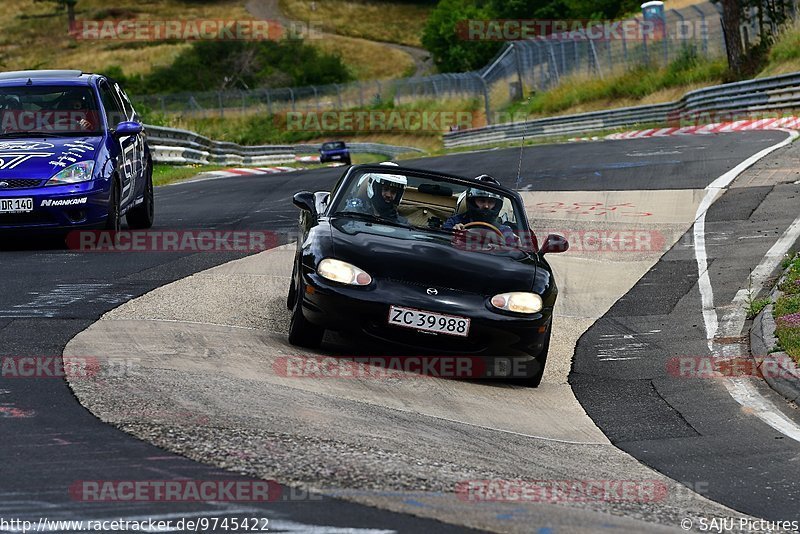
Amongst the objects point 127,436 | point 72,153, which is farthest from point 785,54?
point 127,436

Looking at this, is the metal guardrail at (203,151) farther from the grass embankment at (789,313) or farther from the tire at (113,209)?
the grass embankment at (789,313)

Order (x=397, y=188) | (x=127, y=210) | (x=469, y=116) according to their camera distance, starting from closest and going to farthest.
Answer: (x=397, y=188) < (x=127, y=210) < (x=469, y=116)

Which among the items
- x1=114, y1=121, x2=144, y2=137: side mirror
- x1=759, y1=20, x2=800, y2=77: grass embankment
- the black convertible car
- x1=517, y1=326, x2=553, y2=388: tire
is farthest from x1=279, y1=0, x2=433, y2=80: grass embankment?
x1=517, y1=326, x2=553, y2=388: tire

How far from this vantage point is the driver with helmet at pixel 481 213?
360 inches

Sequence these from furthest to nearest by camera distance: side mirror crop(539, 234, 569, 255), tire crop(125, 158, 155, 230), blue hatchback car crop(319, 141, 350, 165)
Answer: blue hatchback car crop(319, 141, 350, 165), tire crop(125, 158, 155, 230), side mirror crop(539, 234, 569, 255)

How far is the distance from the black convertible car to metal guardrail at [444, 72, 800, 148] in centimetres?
2101

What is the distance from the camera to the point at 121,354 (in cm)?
729

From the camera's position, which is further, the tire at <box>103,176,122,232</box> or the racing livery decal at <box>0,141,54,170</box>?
the tire at <box>103,176,122,232</box>

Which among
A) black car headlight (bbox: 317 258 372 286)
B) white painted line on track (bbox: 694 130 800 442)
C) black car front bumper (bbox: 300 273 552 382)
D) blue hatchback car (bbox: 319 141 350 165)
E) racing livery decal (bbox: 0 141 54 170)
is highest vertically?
black car headlight (bbox: 317 258 372 286)

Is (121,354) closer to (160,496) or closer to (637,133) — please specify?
(160,496)

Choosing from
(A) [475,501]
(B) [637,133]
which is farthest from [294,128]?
(A) [475,501]

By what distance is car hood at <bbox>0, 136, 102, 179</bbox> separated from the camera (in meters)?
11.9

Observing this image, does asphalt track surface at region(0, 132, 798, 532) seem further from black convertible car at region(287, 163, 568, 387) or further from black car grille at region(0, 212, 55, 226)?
black convertible car at region(287, 163, 568, 387)

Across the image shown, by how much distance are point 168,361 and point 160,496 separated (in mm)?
2630
